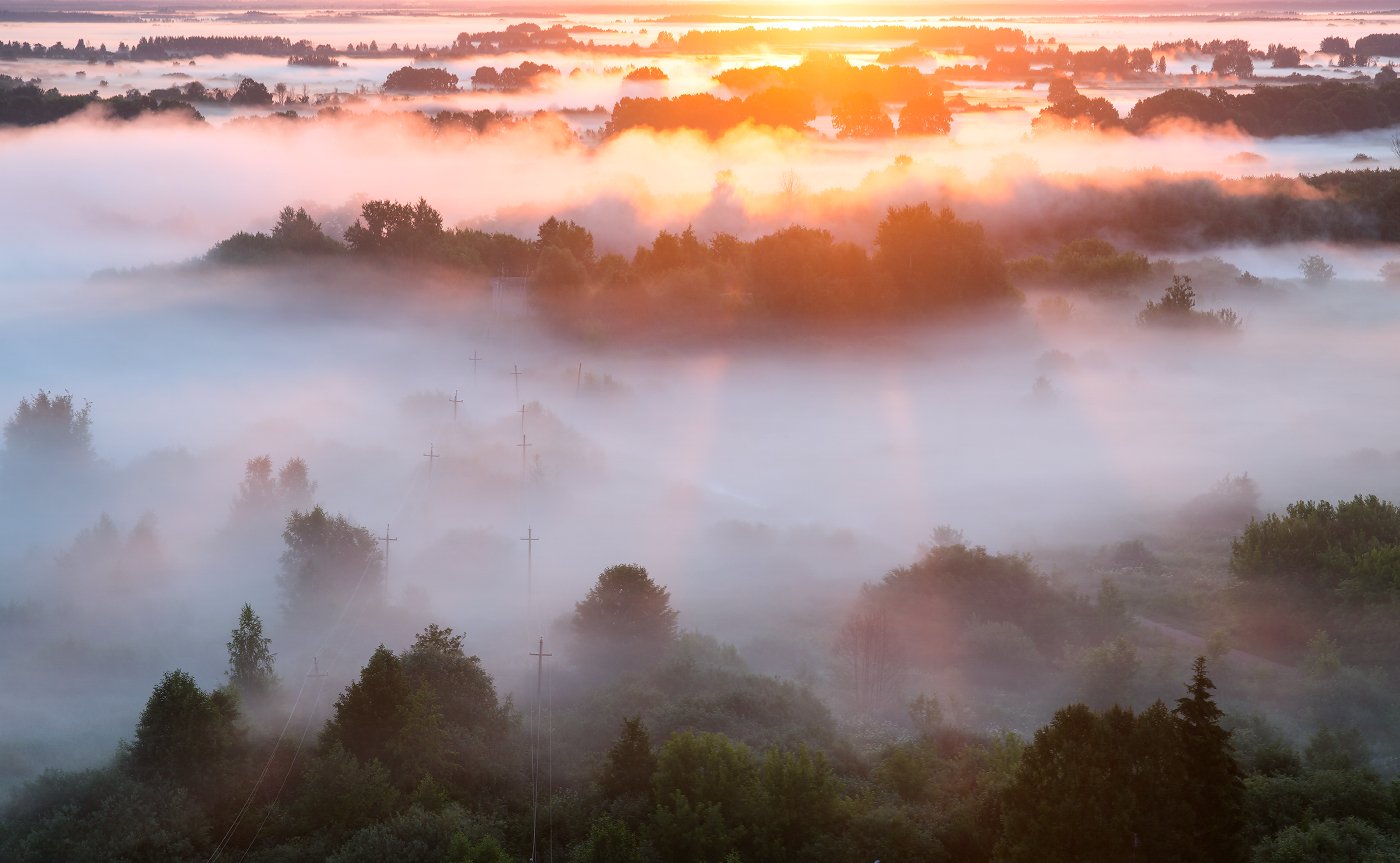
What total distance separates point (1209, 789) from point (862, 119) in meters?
112

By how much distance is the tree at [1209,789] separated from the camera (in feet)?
56.4

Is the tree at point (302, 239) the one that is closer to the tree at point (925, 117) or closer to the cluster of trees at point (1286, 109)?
the tree at point (925, 117)

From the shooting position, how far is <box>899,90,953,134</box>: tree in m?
121

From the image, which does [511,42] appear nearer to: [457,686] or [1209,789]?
[457,686]

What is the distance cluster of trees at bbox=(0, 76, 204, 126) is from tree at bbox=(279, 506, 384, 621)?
104838 millimetres

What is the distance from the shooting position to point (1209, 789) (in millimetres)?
17391

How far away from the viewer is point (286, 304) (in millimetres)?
66938

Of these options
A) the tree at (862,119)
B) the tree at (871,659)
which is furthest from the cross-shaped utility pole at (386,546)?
the tree at (862,119)

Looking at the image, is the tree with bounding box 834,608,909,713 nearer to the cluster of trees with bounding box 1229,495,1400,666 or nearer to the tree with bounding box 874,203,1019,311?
the cluster of trees with bounding box 1229,495,1400,666

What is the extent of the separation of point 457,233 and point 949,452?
34184 mm

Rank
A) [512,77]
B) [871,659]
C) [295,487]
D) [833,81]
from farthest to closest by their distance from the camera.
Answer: [512,77], [833,81], [295,487], [871,659]

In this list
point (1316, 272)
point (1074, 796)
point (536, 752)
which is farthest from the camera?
point (1316, 272)

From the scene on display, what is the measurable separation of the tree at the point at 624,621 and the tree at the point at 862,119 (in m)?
98.0

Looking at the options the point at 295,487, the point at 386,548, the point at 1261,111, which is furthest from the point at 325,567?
the point at 1261,111
